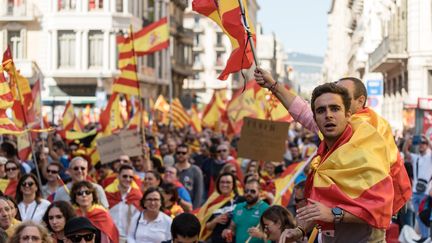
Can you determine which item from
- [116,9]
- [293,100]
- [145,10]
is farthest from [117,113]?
[145,10]

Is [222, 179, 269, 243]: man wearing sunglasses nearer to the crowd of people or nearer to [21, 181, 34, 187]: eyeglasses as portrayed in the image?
the crowd of people

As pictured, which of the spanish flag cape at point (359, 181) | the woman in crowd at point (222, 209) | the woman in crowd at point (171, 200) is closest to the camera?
the spanish flag cape at point (359, 181)

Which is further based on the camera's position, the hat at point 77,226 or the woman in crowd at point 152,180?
the woman in crowd at point 152,180

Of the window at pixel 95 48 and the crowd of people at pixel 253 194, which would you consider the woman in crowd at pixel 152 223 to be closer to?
the crowd of people at pixel 253 194

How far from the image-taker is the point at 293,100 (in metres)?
5.83

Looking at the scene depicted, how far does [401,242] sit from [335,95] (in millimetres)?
6746

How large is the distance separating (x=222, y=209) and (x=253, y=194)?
0.92m

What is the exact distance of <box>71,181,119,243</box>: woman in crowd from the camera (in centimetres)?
942

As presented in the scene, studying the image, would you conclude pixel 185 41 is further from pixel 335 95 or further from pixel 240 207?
pixel 335 95

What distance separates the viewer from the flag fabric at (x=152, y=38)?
79.6ft

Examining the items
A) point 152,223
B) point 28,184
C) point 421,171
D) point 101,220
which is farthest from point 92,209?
point 421,171

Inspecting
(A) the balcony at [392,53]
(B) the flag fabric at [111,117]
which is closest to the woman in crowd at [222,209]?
(B) the flag fabric at [111,117]

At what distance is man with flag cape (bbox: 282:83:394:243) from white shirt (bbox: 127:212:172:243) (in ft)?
16.0

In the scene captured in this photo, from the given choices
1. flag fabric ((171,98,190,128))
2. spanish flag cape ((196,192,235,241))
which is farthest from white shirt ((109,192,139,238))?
flag fabric ((171,98,190,128))
